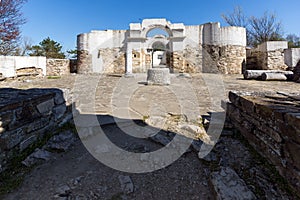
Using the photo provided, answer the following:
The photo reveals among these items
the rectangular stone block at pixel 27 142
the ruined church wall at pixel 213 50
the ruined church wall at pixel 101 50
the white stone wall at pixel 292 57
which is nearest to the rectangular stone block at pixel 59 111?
the rectangular stone block at pixel 27 142

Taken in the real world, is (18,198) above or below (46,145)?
below

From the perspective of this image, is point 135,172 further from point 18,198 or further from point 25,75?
point 25,75

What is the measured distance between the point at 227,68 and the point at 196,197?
12.5m

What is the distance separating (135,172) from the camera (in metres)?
1.79

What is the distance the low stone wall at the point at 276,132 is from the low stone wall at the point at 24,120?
250 cm

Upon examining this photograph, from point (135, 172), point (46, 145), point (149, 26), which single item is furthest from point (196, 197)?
point (149, 26)

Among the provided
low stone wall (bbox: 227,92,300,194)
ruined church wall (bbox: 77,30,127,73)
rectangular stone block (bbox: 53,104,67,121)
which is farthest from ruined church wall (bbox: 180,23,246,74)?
low stone wall (bbox: 227,92,300,194)

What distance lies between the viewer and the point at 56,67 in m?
13.4

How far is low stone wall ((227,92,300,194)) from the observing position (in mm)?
1347

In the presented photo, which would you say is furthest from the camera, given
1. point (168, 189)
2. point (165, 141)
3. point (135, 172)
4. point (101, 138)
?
point (101, 138)

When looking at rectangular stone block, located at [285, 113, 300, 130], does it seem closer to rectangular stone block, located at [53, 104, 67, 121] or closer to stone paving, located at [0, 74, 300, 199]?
stone paving, located at [0, 74, 300, 199]

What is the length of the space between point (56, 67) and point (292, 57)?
15.7 meters

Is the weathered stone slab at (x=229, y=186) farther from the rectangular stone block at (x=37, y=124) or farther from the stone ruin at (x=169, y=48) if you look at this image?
the stone ruin at (x=169, y=48)

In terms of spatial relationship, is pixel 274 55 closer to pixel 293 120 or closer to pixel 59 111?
pixel 293 120
